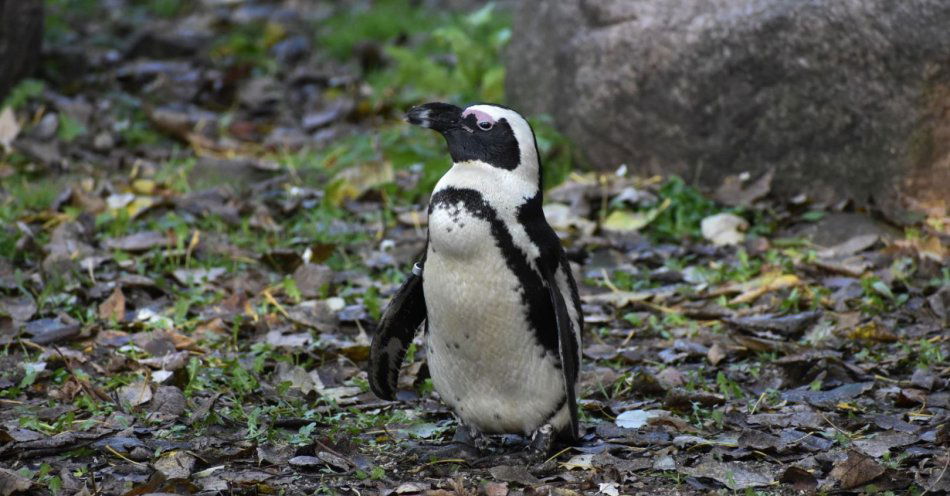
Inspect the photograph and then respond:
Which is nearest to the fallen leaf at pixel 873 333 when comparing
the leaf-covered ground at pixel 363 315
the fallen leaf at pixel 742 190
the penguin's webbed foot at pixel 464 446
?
the leaf-covered ground at pixel 363 315

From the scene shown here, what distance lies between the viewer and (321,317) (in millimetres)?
4984

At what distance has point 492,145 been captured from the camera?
360cm

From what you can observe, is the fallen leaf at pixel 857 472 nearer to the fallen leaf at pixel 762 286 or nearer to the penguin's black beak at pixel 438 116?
the penguin's black beak at pixel 438 116

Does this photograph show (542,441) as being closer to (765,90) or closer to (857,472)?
(857,472)

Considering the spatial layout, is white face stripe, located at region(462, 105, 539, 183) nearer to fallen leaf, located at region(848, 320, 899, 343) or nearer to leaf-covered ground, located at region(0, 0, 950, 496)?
leaf-covered ground, located at region(0, 0, 950, 496)

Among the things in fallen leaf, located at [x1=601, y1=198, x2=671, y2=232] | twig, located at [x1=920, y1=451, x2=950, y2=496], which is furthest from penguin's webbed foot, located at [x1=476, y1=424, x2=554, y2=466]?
fallen leaf, located at [x1=601, y1=198, x2=671, y2=232]

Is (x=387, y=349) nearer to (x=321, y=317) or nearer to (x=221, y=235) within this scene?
(x=321, y=317)

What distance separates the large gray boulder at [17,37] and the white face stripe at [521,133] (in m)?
5.26

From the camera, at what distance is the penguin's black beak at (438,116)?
366cm

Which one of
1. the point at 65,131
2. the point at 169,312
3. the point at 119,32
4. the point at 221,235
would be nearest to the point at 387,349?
the point at 169,312

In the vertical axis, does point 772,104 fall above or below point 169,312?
above

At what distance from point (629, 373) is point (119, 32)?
25.0 feet

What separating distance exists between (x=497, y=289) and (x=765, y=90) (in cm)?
315

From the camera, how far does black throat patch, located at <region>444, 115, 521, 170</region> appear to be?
3.59 metres
